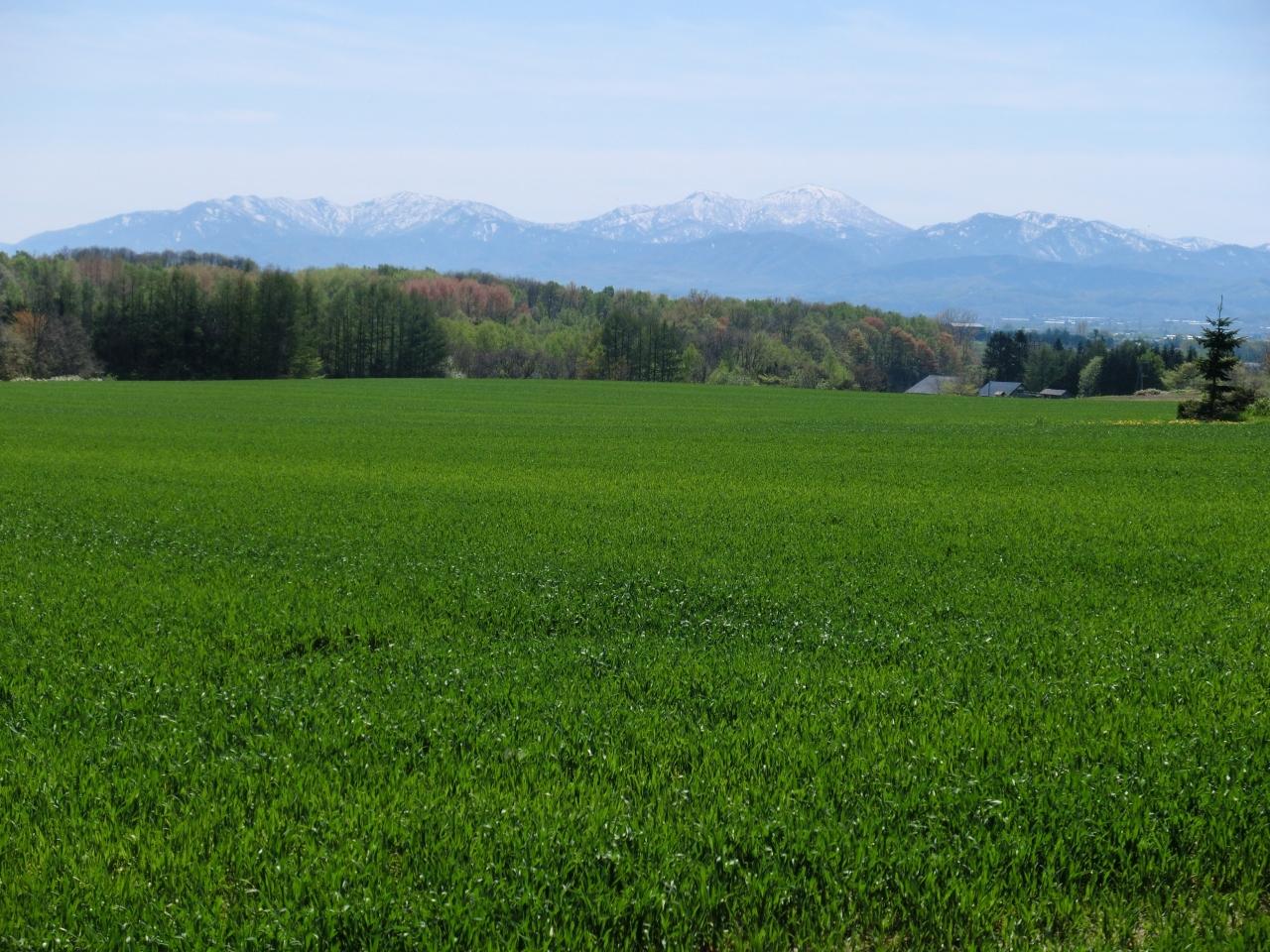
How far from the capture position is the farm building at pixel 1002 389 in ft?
544

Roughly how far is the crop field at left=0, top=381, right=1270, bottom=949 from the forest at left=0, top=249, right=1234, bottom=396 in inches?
4431

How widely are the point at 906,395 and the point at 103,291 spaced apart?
367 feet

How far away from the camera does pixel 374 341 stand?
14175 cm

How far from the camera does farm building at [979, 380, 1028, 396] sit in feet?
544

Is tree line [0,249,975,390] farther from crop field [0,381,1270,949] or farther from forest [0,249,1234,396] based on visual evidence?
crop field [0,381,1270,949]

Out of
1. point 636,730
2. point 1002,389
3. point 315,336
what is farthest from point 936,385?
point 636,730

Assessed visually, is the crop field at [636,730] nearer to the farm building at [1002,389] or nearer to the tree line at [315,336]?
the tree line at [315,336]

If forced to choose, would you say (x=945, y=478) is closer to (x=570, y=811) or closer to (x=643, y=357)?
(x=570, y=811)

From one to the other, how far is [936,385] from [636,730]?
181 m

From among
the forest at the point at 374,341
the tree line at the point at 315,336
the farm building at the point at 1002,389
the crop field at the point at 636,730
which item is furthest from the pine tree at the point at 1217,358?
the farm building at the point at 1002,389

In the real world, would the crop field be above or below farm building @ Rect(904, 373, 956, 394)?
below

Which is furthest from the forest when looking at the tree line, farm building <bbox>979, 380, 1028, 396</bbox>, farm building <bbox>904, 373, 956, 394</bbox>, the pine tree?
the pine tree

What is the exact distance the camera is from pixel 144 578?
605 inches

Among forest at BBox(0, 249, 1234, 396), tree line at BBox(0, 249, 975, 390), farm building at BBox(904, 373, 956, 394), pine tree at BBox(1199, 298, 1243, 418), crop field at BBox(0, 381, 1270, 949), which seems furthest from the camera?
farm building at BBox(904, 373, 956, 394)
